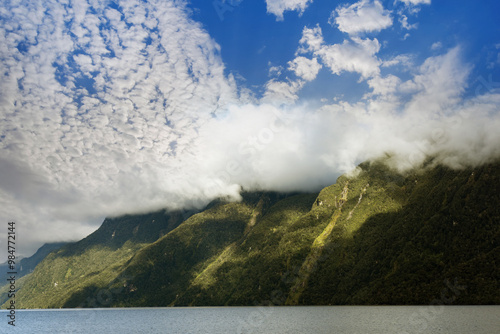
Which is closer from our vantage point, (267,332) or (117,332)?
(267,332)

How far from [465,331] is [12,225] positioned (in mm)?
105795

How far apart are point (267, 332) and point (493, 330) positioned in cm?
5759

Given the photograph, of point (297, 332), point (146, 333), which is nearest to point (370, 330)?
point (297, 332)

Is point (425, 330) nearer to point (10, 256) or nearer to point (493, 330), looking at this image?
point (493, 330)

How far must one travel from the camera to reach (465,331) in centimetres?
9050

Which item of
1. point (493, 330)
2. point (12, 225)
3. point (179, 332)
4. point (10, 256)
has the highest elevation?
point (12, 225)

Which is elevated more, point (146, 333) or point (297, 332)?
point (146, 333)

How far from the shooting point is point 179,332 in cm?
11369

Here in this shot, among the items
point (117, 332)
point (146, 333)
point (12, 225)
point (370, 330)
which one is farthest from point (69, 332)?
point (370, 330)

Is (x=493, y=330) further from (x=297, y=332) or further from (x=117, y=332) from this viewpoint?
(x=117, y=332)

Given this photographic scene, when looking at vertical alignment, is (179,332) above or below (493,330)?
above

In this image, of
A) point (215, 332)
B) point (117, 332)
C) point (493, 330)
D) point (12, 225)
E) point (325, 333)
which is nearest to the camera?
point (12, 225)

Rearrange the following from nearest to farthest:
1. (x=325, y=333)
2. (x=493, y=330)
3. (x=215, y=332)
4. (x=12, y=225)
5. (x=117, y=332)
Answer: (x=12, y=225), (x=493, y=330), (x=325, y=333), (x=215, y=332), (x=117, y=332)

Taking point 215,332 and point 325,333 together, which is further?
point 215,332
